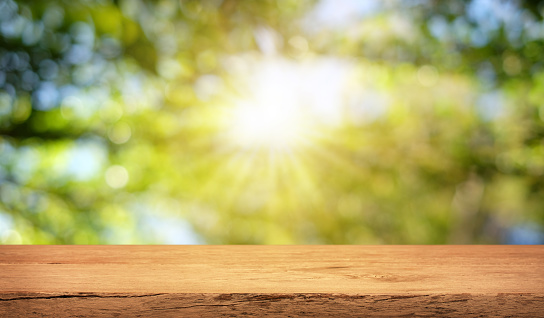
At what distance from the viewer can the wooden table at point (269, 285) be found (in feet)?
0.78

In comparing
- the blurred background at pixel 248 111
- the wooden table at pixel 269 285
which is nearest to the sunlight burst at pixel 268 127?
the blurred background at pixel 248 111

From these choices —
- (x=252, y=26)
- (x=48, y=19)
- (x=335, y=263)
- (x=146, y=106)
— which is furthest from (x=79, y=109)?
(x=335, y=263)

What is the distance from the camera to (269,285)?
260 millimetres

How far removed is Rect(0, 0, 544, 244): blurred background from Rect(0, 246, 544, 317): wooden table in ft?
2.44

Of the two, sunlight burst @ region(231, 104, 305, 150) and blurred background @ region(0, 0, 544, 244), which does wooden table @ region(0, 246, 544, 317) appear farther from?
sunlight burst @ region(231, 104, 305, 150)

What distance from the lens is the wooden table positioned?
24 cm

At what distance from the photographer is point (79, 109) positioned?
1.62 metres

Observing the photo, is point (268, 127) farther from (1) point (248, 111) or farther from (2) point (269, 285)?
(2) point (269, 285)

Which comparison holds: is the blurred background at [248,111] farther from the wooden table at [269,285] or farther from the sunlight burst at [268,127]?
the wooden table at [269,285]

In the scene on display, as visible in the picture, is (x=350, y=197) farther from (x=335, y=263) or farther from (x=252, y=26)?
(x=335, y=263)

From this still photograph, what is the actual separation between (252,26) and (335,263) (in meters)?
1.31

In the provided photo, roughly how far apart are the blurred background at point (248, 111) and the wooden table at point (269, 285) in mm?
743

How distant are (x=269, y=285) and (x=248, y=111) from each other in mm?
1830

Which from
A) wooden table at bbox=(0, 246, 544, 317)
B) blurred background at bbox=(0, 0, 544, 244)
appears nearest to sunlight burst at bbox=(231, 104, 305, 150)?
blurred background at bbox=(0, 0, 544, 244)
